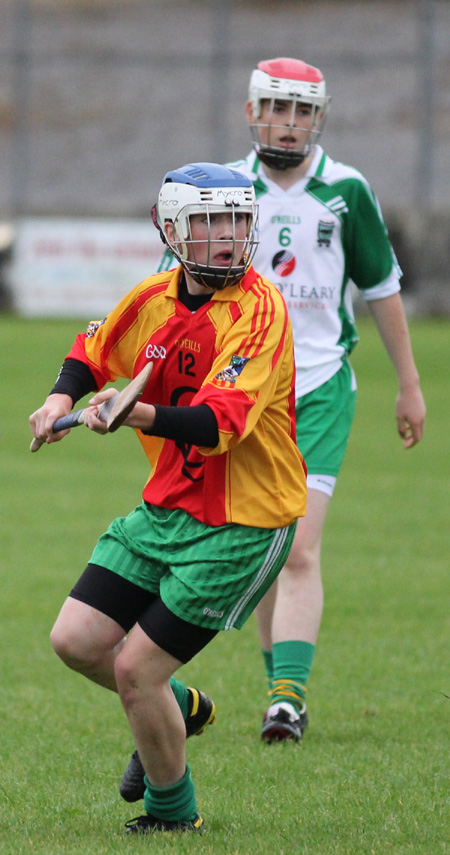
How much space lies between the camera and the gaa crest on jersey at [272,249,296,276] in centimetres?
519

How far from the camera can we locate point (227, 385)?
3469 millimetres

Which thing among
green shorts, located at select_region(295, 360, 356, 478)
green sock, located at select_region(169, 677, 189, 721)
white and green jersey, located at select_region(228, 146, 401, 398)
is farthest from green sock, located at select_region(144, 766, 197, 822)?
white and green jersey, located at select_region(228, 146, 401, 398)

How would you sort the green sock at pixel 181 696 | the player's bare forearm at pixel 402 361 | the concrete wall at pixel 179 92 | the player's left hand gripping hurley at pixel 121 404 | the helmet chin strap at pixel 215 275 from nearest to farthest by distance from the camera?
the player's left hand gripping hurley at pixel 121 404 < the helmet chin strap at pixel 215 275 < the green sock at pixel 181 696 < the player's bare forearm at pixel 402 361 < the concrete wall at pixel 179 92

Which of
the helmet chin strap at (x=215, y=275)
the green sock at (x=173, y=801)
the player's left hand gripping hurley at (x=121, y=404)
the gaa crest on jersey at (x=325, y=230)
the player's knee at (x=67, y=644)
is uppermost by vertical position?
the helmet chin strap at (x=215, y=275)

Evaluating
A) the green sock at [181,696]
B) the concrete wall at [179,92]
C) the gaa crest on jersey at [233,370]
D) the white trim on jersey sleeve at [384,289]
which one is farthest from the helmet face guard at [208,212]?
the concrete wall at [179,92]

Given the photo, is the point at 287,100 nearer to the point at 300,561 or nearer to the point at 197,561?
the point at 300,561

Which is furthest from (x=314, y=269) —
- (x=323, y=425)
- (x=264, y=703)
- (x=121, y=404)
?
(x=121, y=404)

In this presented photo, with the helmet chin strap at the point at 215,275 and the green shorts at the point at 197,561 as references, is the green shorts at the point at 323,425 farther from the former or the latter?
the helmet chin strap at the point at 215,275

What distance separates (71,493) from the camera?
10312 mm

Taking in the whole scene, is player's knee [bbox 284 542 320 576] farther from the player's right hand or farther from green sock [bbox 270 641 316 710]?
the player's right hand

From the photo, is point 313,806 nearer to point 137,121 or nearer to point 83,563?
point 83,563

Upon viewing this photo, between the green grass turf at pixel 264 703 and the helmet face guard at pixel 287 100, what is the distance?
85.3 inches

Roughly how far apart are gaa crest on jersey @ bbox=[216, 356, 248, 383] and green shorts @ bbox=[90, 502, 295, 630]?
0.42 metres

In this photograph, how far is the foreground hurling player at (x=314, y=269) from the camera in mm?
5070
